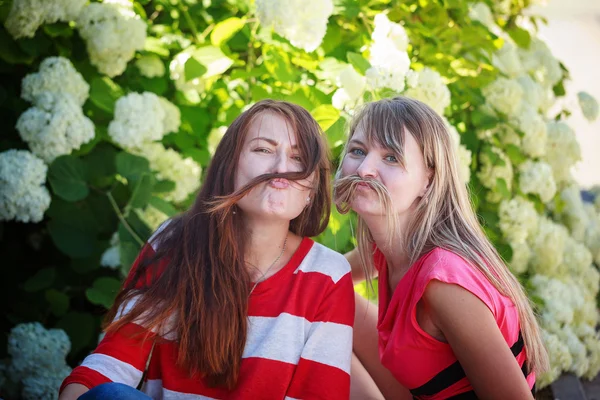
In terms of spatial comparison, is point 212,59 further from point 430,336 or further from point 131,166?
point 430,336

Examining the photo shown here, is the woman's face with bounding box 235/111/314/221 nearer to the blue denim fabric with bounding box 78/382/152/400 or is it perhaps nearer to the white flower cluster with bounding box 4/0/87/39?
the blue denim fabric with bounding box 78/382/152/400

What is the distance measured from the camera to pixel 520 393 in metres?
1.53

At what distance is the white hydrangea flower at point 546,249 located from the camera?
308cm

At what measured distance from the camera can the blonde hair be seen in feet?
5.64

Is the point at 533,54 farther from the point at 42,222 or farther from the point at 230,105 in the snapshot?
the point at 42,222

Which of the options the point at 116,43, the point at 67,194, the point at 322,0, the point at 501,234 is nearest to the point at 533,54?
the point at 501,234

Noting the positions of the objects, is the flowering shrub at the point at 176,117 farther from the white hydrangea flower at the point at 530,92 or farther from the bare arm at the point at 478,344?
the bare arm at the point at 478,344

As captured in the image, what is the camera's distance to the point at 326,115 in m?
2.14

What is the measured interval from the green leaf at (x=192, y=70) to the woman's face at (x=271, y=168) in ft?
1.99

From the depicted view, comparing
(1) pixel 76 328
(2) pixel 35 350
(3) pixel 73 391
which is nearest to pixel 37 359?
(2) pixel 35 350

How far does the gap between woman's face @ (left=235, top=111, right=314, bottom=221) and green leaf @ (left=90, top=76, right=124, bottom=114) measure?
815mm

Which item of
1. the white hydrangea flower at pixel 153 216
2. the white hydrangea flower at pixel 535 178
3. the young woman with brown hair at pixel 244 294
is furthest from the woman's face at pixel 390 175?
the white hydrangea flower at pixel 535 178

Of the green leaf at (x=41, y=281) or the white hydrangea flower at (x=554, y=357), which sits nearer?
the green leaf at (x=41, y=281)

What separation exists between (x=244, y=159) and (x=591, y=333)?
2179 millimetres
